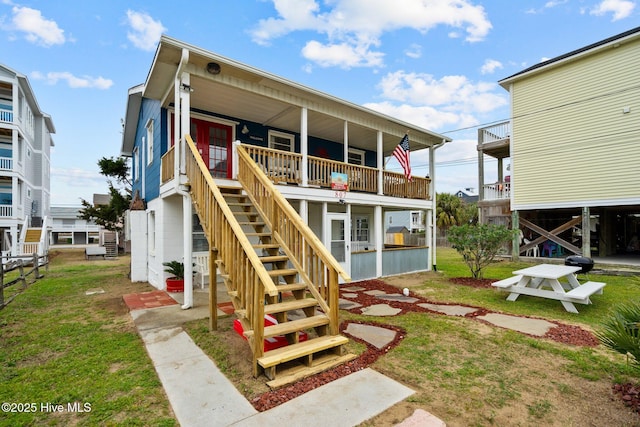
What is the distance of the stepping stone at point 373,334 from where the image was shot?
423 cm

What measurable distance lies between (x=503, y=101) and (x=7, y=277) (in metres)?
22.5

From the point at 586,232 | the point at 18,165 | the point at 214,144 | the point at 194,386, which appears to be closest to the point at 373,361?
the point at 194,386

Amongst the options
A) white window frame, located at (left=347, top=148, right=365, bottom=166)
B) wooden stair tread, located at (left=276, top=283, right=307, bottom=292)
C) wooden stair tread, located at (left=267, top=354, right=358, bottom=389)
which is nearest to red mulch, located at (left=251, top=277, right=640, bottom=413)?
wooden stair tread, located at (left=267, top=354, right=358, bottom=389)

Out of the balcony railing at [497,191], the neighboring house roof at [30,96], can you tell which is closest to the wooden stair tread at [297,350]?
the balcony railing at [497,191]

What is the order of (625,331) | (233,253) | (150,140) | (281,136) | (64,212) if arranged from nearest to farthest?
(625,331) → (233,253) → (150,140) → (281,136) → (64,212)

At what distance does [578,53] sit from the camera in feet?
38.5

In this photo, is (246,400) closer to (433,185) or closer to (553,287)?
(553,287)

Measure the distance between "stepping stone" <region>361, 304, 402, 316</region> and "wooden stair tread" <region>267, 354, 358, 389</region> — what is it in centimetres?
216

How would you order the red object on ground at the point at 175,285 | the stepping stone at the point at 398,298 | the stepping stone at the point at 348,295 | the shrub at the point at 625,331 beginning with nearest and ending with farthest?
the shrub at the point at 625,331, the stepping stone at the point at 398,298, the stepping stone at the point at 348,295, the red object on ground at the point at 175,285

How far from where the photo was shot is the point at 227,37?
36.6ft

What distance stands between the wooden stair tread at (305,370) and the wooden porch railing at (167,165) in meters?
5.44

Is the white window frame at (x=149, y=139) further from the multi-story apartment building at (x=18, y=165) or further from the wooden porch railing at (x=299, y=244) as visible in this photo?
the multi-story apartment building at (x=18, y=165)

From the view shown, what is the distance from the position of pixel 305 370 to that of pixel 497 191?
603 inches

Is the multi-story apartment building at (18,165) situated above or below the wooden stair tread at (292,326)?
above
